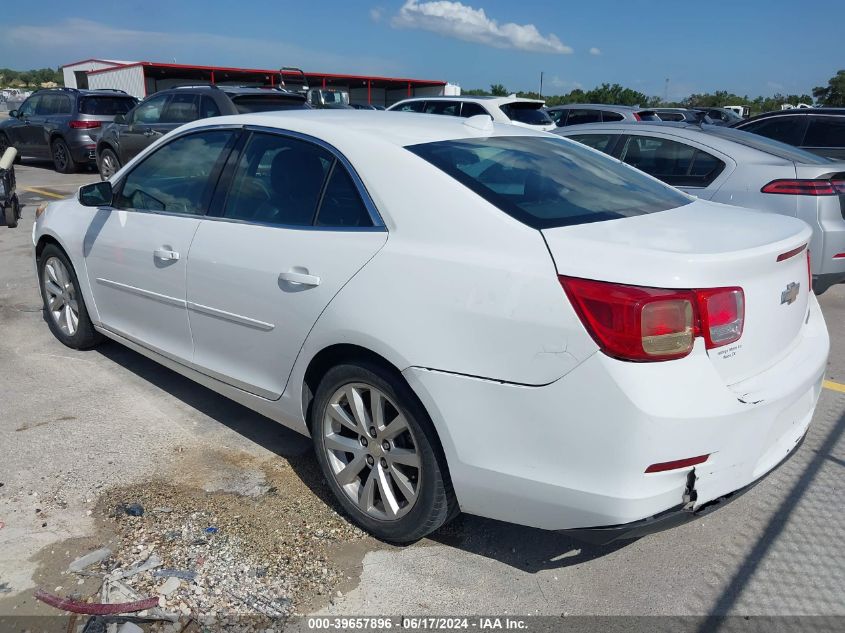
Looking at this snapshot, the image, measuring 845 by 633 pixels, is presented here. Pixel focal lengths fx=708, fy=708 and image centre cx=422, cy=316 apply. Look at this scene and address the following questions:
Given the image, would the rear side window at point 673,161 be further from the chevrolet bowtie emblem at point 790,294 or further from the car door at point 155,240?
the car door at point 155,240

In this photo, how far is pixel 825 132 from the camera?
9.84 m

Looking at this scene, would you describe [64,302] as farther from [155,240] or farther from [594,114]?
[594,114]

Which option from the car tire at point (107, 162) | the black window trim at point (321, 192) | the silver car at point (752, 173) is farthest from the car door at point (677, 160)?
the car tire at point (107, 162)

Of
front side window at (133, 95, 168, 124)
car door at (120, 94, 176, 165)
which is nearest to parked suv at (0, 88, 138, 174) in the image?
car door at (120, 94, 176, 165)

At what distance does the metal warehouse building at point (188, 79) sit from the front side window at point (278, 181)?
3060 centimetres

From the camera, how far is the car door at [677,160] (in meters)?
6.16

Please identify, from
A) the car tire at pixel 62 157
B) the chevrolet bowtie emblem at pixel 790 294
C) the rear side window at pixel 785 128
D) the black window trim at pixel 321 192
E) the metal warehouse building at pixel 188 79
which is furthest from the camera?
the metal warehouse building at pixel 188 79

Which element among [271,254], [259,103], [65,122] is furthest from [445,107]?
[271,254]

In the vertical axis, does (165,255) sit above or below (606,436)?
above

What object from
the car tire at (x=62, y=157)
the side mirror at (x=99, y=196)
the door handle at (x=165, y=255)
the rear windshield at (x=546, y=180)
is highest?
the rear windshield at (x=546, y=180)

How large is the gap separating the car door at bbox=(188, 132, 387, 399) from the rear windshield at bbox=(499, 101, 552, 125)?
9978mm

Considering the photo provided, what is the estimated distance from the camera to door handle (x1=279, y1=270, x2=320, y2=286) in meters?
2.90

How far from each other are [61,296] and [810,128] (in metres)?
9.73

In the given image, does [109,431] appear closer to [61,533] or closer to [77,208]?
[61,533]
